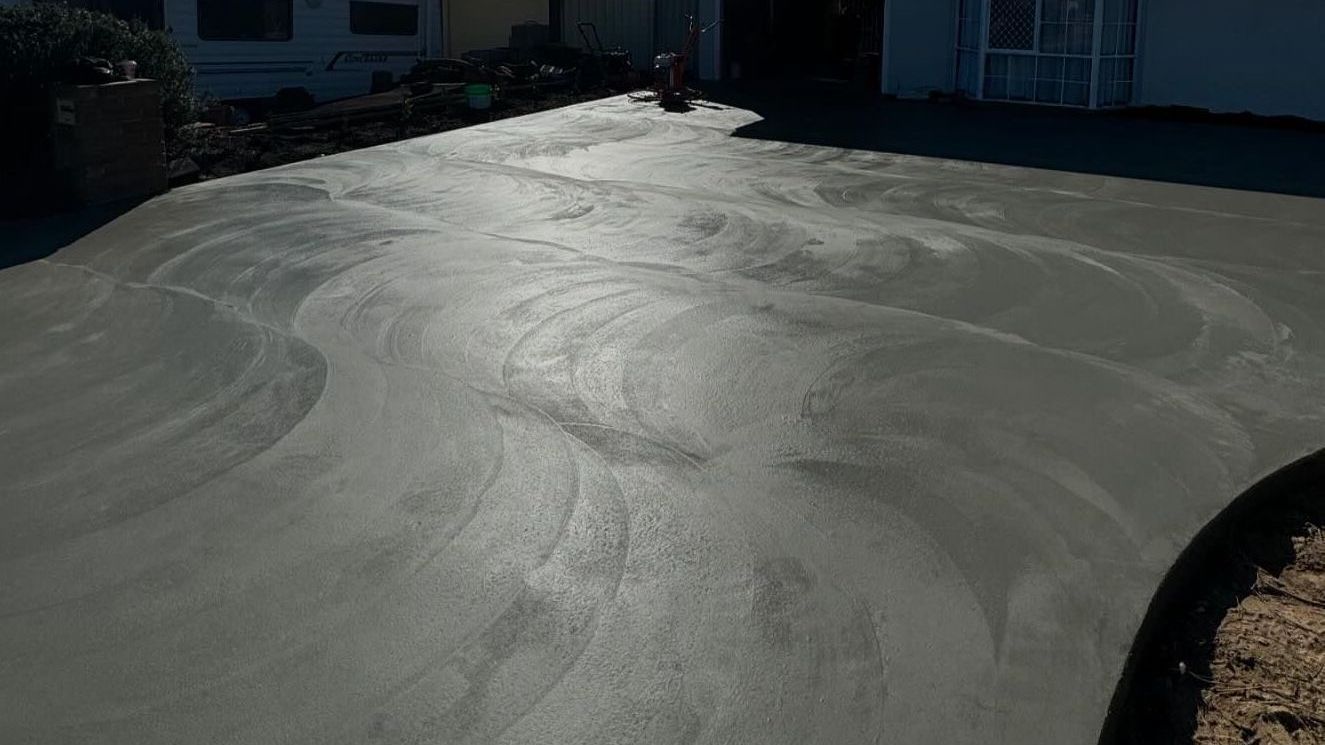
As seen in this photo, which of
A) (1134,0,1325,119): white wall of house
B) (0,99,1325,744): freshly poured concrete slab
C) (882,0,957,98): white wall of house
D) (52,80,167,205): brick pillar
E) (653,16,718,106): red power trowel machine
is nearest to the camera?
(0,99,1325,744): freshly poured concrete slab

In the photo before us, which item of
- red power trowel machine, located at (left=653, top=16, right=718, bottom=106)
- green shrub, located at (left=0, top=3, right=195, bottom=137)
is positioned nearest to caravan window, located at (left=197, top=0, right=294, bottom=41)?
red power trowel machine, located at (left=653, top=16, right=718, bottom=106)

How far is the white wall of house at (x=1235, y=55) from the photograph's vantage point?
604 inches

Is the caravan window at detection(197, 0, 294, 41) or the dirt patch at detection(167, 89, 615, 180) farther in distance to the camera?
the caravan window at detection(197, 0, 294, 41)

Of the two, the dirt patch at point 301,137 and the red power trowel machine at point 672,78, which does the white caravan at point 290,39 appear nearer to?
the dirt patch at point 301,137

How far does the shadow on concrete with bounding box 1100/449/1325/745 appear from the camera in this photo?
10.9 ft

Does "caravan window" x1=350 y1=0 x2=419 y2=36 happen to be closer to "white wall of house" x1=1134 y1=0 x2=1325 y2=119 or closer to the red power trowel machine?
the red power trowel machine

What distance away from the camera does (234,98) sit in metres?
18.2

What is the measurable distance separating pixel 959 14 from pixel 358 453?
1630cm

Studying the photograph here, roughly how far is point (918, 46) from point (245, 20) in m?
11.0

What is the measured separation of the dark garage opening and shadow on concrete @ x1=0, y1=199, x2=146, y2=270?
49.3 feet

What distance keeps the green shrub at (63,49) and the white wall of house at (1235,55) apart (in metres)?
13.3

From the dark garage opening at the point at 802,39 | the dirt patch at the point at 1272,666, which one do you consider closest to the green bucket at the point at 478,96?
the dark garage opening at the point at 802,39

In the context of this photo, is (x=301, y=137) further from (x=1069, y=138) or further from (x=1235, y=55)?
(x=1235, y=55)

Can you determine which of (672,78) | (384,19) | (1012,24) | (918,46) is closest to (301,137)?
(672,78)
